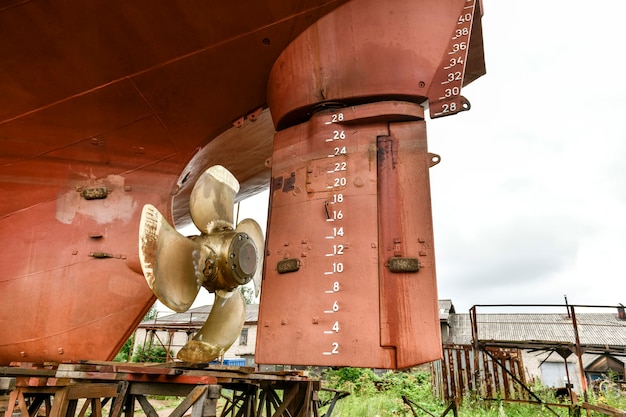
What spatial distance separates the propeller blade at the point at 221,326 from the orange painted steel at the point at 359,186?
0.73m

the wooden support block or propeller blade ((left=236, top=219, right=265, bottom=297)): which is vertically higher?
propeller blade ((left=236, top=219, right=265, bottom=297))

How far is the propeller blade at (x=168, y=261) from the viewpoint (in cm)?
317

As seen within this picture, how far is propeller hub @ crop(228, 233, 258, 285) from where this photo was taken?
12.3 feet

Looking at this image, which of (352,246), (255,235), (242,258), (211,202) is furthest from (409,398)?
(352,246)

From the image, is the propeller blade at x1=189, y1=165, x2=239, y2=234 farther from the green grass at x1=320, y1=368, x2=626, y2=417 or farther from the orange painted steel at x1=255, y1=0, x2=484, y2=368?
the green grass at x1=320, y1=368, x2=626, y2=417

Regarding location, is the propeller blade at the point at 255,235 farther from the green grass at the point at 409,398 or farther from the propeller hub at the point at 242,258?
the green grass at the point at 409,398

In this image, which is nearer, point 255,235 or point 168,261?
point 168,261

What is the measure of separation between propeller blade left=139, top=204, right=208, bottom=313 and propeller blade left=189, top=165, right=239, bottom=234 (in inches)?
11.1

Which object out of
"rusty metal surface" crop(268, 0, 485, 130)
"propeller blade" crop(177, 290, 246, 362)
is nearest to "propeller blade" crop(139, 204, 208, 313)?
"propeller blade" crop(177, 290, 246, 362)

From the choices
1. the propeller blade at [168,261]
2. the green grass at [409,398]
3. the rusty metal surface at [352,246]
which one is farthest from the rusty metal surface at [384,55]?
the green grass at [409,398]

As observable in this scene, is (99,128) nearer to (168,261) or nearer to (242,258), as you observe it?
(168,261)

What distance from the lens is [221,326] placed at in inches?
158

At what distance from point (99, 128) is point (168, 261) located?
219cm

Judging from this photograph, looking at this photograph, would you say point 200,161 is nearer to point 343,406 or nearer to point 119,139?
point 119,139
